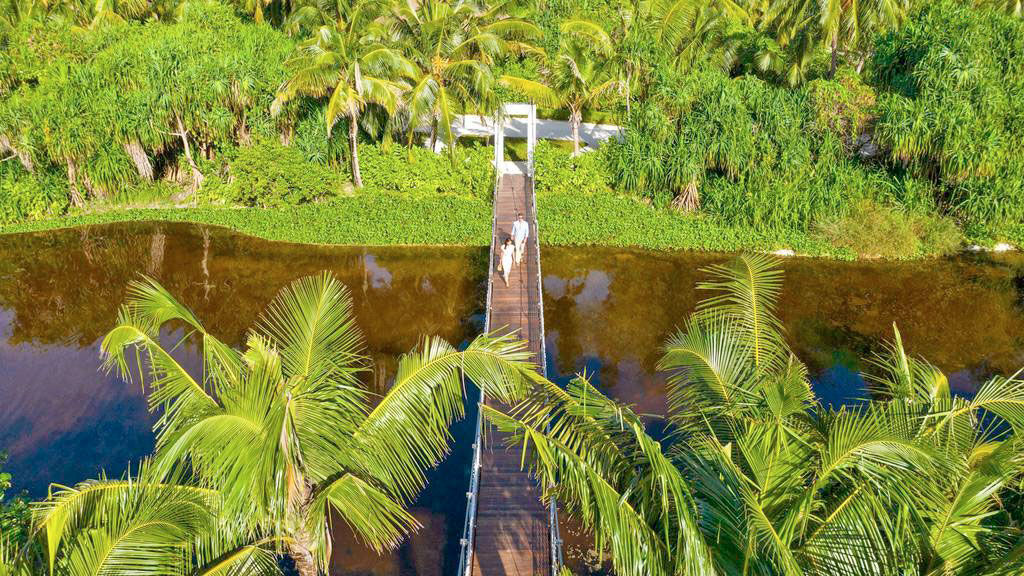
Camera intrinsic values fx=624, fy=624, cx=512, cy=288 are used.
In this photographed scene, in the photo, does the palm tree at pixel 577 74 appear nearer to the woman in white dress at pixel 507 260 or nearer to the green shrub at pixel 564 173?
the green shrub at pixel 564 173

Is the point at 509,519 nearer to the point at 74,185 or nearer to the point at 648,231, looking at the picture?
the point at 648,231

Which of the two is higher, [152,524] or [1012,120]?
[1012,120]

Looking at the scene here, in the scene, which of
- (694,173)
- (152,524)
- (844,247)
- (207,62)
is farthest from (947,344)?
(207,62)

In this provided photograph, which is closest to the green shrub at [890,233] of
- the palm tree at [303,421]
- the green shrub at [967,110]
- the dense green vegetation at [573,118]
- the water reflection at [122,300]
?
the dense green vegetation at [573,118]

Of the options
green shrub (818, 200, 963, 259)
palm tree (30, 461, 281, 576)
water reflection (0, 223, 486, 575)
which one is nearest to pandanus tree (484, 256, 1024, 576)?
palm tree (30, 461, 281, 576)

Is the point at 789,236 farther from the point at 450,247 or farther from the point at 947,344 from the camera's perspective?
the point at 450,247
